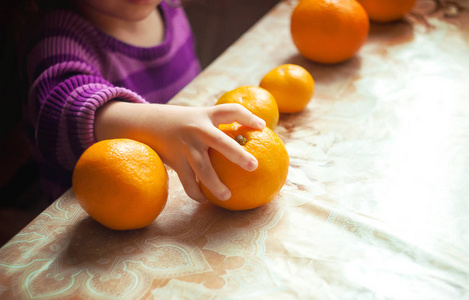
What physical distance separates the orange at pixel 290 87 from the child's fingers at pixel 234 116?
0.21 meters

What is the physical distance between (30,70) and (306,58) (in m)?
0.61

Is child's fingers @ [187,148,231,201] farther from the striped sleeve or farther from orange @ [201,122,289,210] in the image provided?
the striped sleeve

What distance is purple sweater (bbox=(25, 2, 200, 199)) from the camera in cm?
70

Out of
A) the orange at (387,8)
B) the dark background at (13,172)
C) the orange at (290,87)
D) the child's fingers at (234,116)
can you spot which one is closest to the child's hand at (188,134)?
the child's fingers at (234,116)

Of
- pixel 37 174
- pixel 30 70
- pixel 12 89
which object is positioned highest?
pixel 30 70

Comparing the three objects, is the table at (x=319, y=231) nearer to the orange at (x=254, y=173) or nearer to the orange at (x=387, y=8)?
the orange at (x=254, y=173)

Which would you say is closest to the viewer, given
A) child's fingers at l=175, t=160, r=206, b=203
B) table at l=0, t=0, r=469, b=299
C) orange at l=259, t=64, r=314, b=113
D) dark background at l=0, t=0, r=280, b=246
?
table at l=0, t=0, r=469, b=299

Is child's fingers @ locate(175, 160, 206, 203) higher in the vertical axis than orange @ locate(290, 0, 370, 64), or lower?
lower

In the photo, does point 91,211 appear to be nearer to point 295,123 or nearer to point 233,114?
point 233,114

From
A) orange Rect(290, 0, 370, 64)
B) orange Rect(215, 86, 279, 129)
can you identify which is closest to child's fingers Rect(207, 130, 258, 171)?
orange Rect(215, 86, 279, 129)

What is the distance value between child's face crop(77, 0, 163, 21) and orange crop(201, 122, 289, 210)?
1.57 feet

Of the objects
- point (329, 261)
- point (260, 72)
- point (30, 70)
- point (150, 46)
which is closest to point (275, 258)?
point (329, 261)

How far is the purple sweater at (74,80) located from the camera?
0.70m

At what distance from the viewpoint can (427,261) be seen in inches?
20.3
